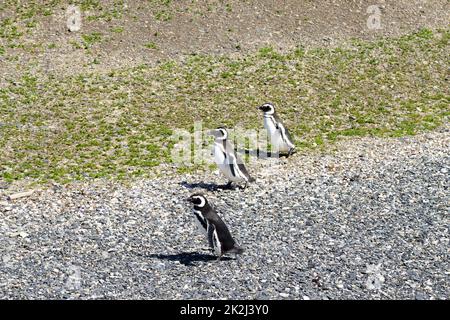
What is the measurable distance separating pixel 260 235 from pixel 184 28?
1422 centimetres

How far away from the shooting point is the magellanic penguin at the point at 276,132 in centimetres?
1873

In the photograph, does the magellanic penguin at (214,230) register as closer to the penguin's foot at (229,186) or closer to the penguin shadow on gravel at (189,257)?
the penguin shadow on gravel at (189,257)

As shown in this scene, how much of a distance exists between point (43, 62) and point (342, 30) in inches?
435

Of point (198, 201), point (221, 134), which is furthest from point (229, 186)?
point (198, 201)

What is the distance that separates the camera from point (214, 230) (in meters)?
13.2

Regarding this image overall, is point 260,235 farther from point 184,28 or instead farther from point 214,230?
point 184,28

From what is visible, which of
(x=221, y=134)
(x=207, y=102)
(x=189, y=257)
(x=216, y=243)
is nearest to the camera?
(x=216, y=243)

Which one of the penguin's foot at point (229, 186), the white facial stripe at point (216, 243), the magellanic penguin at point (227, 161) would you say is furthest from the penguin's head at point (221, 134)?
the white facial stripe at point (216, 243)

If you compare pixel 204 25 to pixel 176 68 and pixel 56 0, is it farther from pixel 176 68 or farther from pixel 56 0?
pixel 56 0

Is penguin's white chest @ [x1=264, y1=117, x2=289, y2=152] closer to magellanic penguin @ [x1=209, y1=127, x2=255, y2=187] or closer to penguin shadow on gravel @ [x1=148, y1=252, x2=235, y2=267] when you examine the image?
magellanic penguin @ [x1=209, y1=127, x2=255, y2=187]

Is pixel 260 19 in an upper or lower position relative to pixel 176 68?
upper

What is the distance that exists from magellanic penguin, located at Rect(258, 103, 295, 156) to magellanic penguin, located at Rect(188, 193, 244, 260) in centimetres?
569

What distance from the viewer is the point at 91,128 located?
20.9 m
